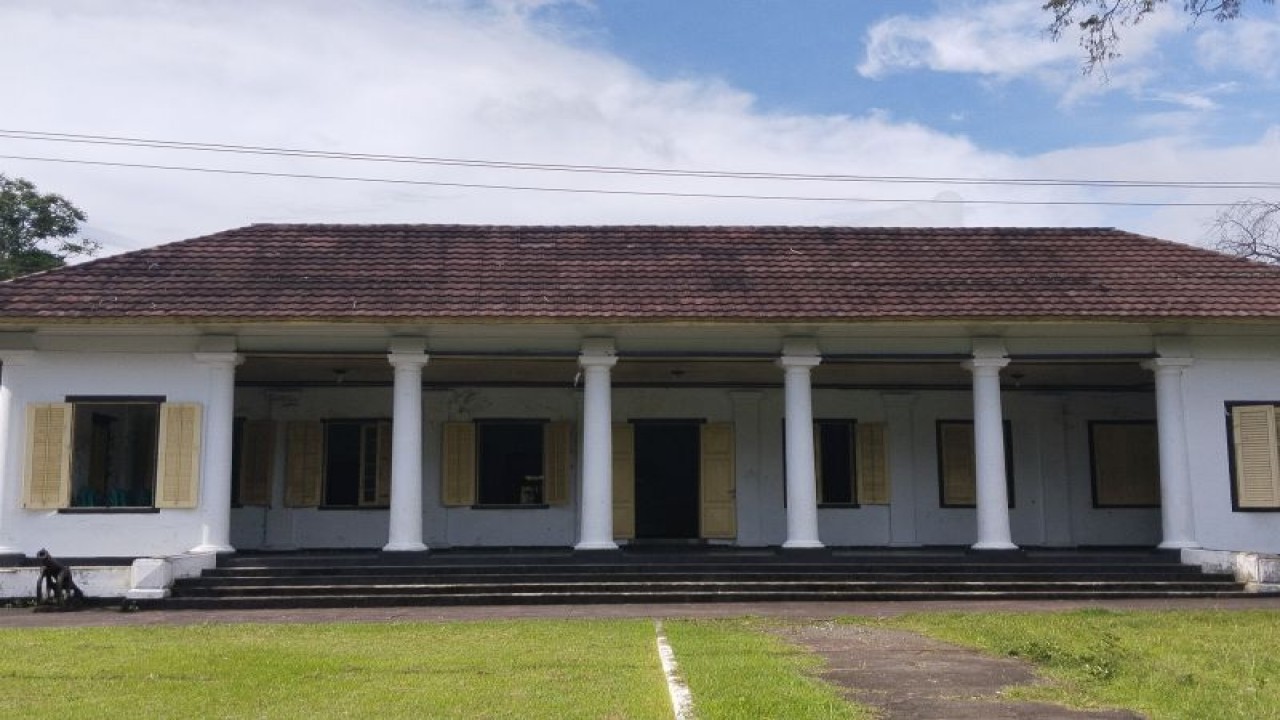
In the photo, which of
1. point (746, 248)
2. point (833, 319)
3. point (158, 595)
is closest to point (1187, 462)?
point (833, 319)

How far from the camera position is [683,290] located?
16.1 metres

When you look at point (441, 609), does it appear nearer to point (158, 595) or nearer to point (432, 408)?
point (158, 595)

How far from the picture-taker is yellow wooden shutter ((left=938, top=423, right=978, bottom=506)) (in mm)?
18719

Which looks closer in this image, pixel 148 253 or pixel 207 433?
pixel 207 433

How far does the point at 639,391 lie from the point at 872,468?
3.78 meters

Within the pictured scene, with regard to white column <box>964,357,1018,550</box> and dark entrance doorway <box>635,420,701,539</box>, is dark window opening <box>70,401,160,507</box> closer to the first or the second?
dark entrance doorway <box>635,420,701,539</box>

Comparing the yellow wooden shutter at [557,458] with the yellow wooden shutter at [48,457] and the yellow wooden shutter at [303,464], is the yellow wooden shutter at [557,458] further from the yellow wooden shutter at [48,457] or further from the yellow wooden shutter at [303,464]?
the yellow wooden shutter at [48,457]

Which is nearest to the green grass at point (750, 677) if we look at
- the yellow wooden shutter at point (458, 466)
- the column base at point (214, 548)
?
the column base at point (214, 548)

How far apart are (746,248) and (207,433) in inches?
315

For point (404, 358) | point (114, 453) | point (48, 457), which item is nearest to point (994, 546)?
point (404, 358)

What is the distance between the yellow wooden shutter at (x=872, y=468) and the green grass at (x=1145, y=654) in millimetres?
6139

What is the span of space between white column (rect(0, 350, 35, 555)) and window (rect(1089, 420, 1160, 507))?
15.4m

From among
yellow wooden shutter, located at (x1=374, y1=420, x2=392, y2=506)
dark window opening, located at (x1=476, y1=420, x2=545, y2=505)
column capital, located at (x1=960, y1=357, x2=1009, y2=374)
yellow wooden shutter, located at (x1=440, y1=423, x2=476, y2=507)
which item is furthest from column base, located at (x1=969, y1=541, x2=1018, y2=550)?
yellow wooden shutter, located at (x1=374, y1=420, x2=392, y2=506)

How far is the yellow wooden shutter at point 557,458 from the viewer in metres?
18.3
